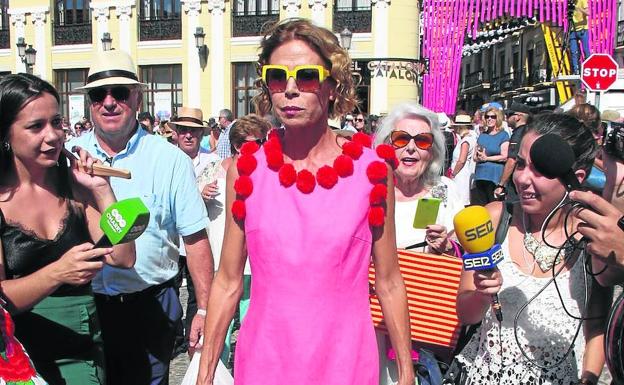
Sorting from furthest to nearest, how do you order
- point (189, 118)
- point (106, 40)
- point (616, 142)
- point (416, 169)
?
point (106, 40) < point (189, 118) < point (416, 169) < point (616, 142)

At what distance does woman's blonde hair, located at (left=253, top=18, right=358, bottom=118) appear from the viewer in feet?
8.25

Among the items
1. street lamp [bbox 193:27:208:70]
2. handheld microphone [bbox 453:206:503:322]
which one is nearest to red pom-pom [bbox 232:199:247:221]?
handheld microphone [bbox 453:206:503:322]

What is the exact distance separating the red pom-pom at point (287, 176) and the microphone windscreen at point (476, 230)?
1.91 ft

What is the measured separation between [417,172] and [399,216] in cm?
29

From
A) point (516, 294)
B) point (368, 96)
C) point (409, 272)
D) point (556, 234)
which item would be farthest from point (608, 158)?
point (368, 96)

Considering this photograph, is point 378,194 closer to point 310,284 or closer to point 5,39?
point 310,284

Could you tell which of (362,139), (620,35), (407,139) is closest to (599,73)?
(407,139)

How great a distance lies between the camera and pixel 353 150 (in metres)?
2.53

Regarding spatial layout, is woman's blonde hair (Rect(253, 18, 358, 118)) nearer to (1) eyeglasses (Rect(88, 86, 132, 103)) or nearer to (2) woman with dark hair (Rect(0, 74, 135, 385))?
(2) woman with dark hair (Rect(0, 74, 135, 385))

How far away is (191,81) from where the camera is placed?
27188 mm

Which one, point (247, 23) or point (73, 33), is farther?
point (73, 33)

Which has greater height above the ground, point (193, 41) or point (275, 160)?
point (193, 41)

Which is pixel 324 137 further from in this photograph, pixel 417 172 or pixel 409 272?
pixel 417 172

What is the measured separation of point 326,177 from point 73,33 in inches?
1150
